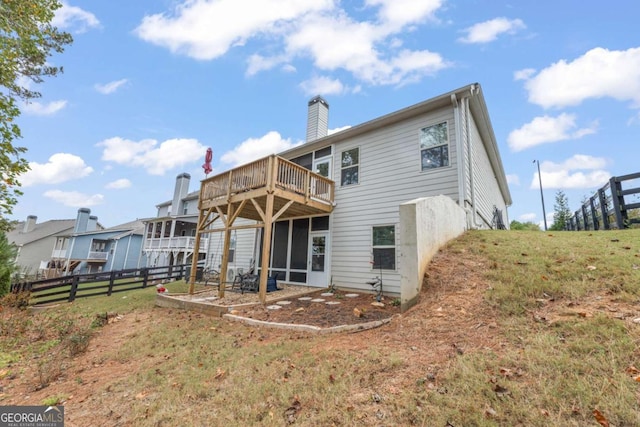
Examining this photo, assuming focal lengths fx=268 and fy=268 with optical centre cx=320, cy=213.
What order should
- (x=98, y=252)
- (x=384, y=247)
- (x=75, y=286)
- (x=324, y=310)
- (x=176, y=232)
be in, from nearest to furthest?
1. (x=324, y=310)
2. (x=384, y=247)
3. (x=75, y=286)
4. (x=176, y=232)
5. (x=98, y=252)

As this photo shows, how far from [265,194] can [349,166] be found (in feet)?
12.0

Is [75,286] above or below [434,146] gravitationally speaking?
below

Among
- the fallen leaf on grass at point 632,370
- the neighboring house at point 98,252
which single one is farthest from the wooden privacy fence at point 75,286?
the neighboring house at point 98,252

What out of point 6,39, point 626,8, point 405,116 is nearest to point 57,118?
point 6,39

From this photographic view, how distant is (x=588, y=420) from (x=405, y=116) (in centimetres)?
803

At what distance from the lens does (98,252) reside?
2694 centimetres

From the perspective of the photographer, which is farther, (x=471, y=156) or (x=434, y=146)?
(x=434, y=146)

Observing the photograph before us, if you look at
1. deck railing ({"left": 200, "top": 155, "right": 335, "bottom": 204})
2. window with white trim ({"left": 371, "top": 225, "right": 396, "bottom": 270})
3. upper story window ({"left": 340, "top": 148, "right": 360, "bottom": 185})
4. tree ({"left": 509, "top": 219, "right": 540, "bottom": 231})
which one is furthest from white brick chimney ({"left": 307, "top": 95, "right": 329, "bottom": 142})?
tree ({"left": 509, "top": 219, "right": 540, "bottom": 231})

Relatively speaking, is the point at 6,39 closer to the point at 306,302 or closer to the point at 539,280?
the point at 306,302

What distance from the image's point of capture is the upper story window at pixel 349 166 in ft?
31.2

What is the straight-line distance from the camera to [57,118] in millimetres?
11898

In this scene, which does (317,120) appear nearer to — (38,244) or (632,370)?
(632,370)

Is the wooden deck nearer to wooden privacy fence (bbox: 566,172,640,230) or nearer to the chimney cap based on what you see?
the chimney cap

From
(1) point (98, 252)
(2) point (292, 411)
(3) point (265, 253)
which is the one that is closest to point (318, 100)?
(3) point (265, 253)
